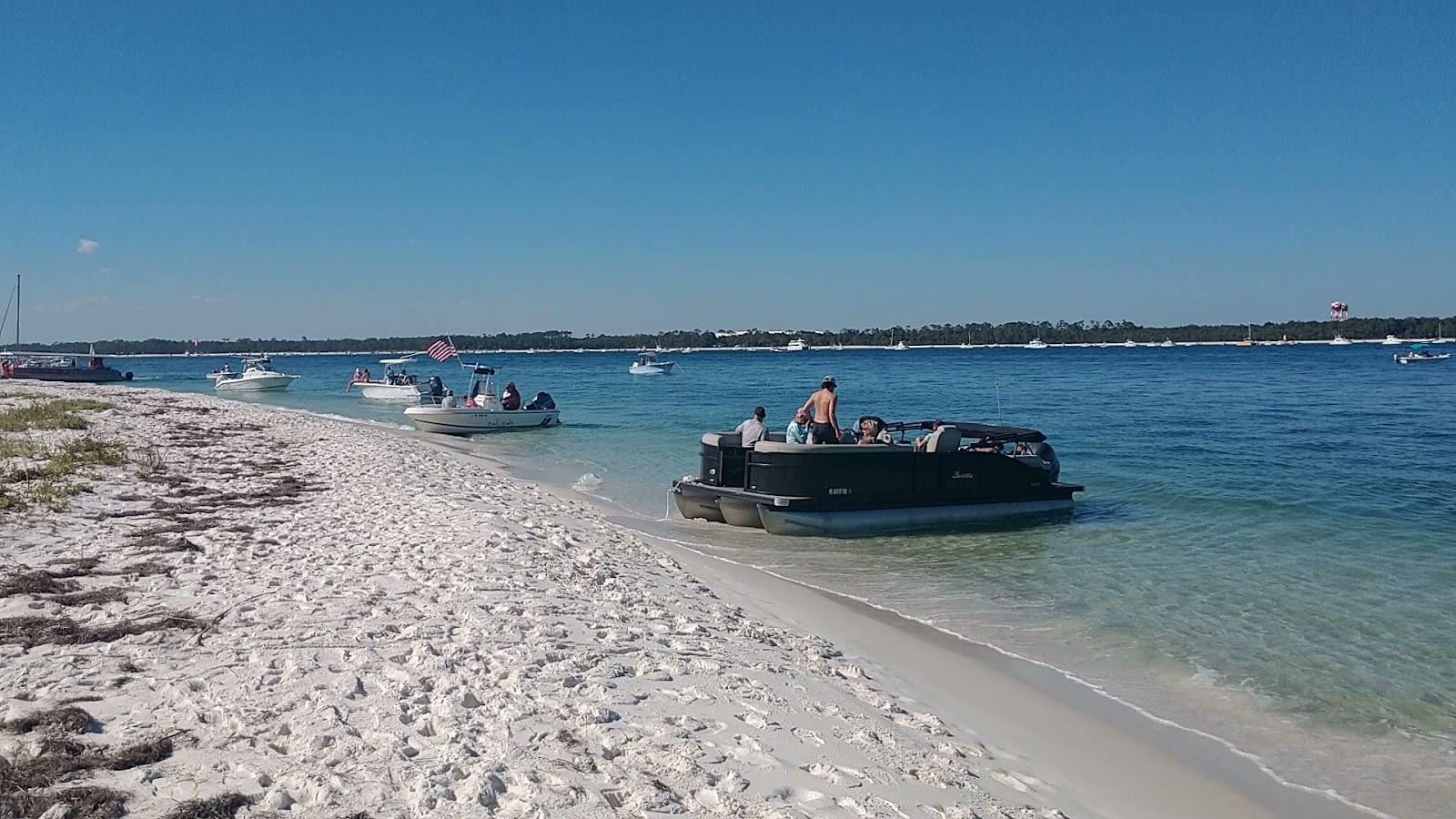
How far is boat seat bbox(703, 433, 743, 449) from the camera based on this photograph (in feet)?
48.3

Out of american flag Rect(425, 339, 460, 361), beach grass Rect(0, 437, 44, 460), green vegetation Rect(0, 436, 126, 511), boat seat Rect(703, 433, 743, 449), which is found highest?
american flag Rect(425, 339, 460, 361)

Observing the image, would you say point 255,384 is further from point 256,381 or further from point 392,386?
point 392,386

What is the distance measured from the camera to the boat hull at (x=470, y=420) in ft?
102

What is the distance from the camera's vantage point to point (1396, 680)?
770cm

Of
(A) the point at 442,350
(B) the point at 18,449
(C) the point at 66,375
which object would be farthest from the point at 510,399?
(C) the point at 66,375

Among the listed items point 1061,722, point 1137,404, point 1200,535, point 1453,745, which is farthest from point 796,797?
point 1137,404

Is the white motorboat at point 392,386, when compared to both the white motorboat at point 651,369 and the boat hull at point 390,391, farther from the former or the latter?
the white motorboat at point 651,369

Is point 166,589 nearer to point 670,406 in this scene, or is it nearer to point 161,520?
point 161,520

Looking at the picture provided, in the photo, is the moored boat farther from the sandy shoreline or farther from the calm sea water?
the sandy shoreline

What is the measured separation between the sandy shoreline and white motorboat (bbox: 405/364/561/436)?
2075 cm

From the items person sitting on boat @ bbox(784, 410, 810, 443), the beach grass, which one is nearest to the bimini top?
person sitting on boat @ bbox(784, 410, 810, 443)

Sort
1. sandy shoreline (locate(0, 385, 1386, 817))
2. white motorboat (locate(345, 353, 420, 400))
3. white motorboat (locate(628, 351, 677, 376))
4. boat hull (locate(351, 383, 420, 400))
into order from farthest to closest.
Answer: white motorboat (locate(628, 351, 677, 376))
white motorboat (locate(345, 353, 420, 400))
boat hull (locate(351, 383, 420, 400))
sandy shoreline (locate(0, 385, 1386, 817))

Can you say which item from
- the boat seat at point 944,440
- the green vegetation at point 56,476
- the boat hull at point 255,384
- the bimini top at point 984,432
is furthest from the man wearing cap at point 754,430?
the boat hull at point 255,384

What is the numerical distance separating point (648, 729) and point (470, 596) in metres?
3.07
